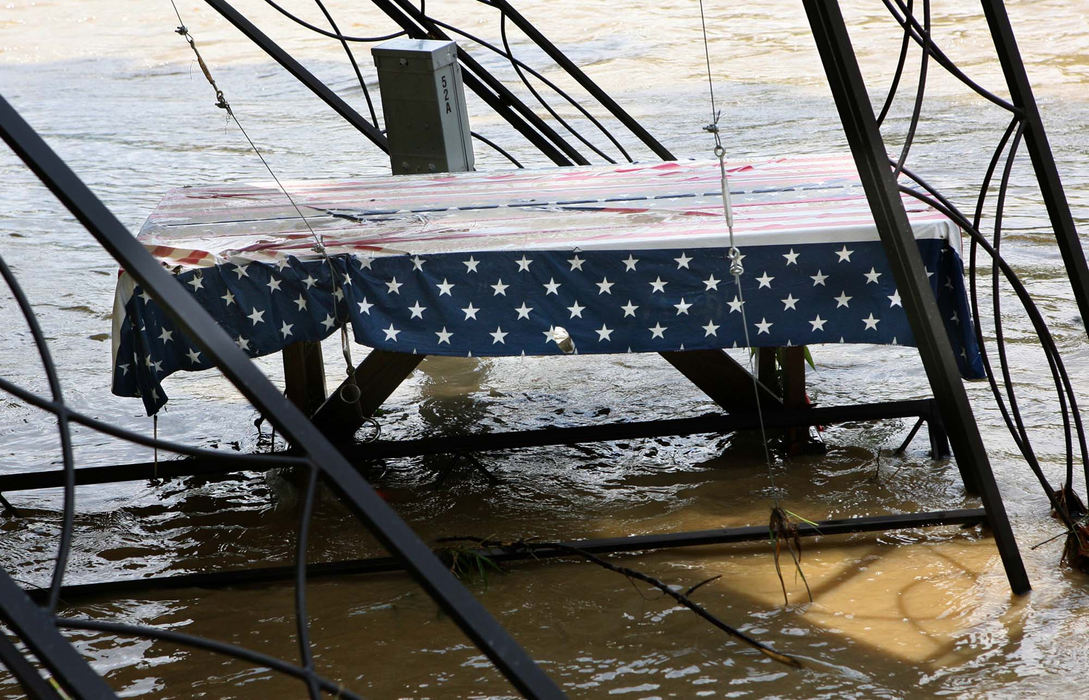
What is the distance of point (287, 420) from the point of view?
169 cm

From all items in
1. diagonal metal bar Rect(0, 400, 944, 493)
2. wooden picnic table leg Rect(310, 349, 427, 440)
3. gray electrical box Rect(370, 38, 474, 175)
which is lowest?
diagonal metal bar Rect(0, 400, 944, 493)

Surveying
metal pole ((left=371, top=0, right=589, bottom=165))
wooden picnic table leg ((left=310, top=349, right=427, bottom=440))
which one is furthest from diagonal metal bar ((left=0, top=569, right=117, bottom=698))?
metal pole ((left=371, top=0, right=589, bottom=165))

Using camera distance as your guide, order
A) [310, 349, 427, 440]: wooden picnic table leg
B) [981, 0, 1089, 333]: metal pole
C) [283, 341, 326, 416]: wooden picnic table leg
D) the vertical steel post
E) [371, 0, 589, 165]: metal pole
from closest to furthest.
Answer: the vertical steel post < [981, 0, 1089, 333]: metal pole < [310, 349, 427, 440]: wooden picnic table leg < [283, 341, 326, 416]: wooden picnic table leg < [371, 0, 589, 165]: metal pole

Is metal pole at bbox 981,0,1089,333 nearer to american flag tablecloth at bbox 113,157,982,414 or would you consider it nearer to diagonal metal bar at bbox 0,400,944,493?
american flag tablecloth at bbox 113,157,982,414

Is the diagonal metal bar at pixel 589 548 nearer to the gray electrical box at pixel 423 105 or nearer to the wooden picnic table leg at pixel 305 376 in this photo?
the wooden picnic table leg at pixel 305 376

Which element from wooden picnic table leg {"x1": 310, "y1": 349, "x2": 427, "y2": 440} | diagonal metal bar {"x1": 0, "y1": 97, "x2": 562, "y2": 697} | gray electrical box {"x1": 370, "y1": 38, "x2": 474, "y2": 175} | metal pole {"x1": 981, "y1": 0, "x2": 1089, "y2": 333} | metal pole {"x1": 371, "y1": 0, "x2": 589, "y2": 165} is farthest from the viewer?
gray electrical box {"x1": 370, "y1": 38, "x2": 474, "y2": 175}

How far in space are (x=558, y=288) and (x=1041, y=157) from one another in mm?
1618

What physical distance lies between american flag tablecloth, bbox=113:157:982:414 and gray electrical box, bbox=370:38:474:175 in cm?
179

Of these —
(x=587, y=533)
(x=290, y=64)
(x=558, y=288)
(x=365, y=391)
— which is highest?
(x=290, y=64)

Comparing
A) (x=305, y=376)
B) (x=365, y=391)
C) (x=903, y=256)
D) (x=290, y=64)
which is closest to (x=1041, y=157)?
(x=903, y=256)

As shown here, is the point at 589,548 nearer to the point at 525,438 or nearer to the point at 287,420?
the point at 525,438

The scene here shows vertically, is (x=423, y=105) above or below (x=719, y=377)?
above

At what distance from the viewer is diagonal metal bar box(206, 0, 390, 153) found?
468 centimetres

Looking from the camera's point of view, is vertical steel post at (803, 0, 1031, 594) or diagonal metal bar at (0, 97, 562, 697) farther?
vertical steel post at (803, 0, 1031, 594)
